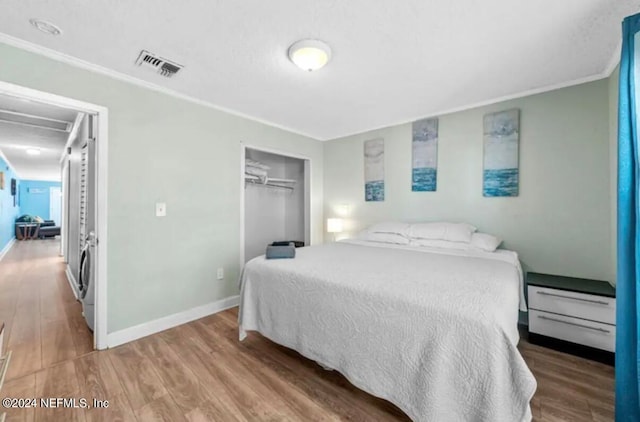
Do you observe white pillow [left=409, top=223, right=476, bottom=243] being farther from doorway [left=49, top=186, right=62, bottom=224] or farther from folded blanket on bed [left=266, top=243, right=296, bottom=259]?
doorway [left=49, top=186, right=62, bottom=224]

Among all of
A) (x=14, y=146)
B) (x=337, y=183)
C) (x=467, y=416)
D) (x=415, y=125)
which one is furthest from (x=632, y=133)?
(x=14, y=146)

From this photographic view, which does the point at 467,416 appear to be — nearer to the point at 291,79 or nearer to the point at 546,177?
the point at 546,177

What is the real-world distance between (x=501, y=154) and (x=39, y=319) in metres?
5.29

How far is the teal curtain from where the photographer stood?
1.28 m

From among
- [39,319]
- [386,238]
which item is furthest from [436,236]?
[39,319]

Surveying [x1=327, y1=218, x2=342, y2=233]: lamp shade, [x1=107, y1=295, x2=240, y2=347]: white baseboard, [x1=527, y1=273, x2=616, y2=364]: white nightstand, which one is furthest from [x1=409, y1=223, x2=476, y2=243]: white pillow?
[x1=107, y1=295, x2=240, y2=347]: white baseboard

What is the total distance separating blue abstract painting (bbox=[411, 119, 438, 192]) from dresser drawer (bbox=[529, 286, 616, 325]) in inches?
61.2

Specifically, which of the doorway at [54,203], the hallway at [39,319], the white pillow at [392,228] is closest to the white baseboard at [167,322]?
the hallway at [39,319]

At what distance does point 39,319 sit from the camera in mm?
2791

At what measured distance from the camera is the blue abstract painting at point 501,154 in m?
2.75

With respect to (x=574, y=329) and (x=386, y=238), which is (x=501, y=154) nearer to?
(x=386, y=238)

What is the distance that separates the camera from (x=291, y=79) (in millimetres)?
2426

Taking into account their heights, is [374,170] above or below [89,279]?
above

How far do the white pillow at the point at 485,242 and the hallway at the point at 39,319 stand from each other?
12.0 feet
